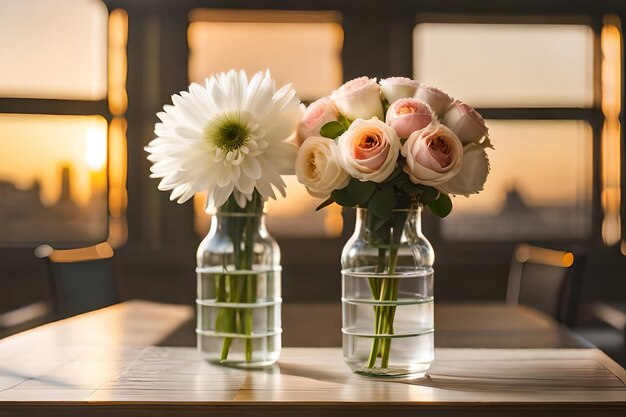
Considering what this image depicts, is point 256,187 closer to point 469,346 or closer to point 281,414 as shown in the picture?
point 281,414

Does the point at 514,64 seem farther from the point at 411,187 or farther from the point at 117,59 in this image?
the point at 411,187

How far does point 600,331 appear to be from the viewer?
399cm

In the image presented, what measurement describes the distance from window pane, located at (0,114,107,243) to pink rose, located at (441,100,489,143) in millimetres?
3110

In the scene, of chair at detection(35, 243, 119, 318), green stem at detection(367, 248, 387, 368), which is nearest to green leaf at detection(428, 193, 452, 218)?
green stem at detection(367, 248, 387, 368)

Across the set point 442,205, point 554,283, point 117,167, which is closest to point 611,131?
point 554,283

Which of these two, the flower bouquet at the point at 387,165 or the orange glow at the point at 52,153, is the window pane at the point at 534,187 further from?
the flower bouquet at the point at 387,165

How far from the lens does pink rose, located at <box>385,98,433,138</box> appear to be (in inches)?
46.7

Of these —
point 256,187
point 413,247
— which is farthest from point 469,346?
point 256,187

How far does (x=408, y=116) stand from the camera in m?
1.18

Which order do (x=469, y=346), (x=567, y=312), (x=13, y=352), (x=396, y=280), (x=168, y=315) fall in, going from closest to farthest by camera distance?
(x=396, y=280) < (x=13, y=352) < (x=469, y=346) < (x=168, y=315) < (x=567, y=312)

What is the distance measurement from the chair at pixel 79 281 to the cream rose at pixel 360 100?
143 centimetres

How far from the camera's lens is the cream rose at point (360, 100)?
1239mm

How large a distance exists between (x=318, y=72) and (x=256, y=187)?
116 inches

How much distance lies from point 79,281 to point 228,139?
1.40m
